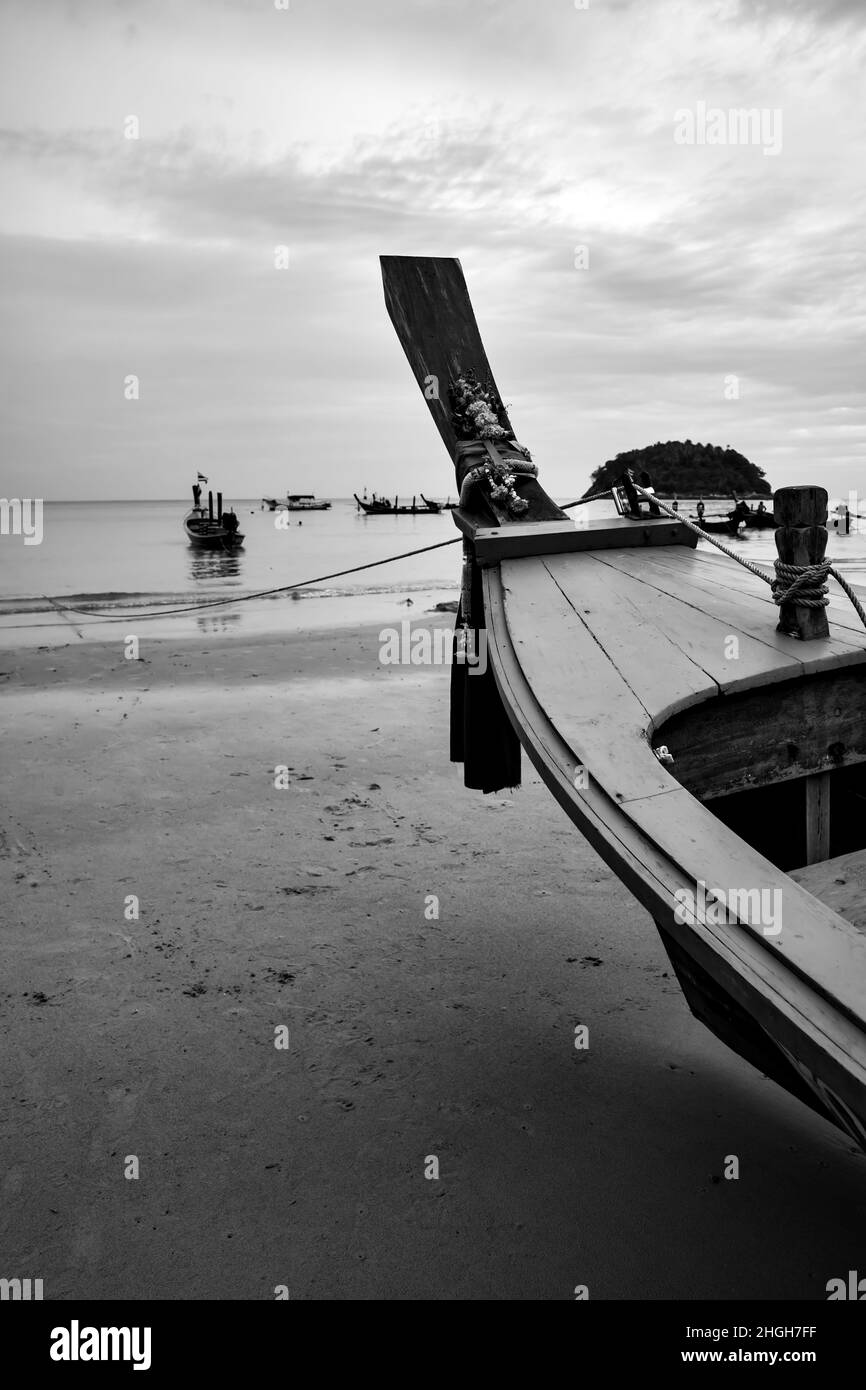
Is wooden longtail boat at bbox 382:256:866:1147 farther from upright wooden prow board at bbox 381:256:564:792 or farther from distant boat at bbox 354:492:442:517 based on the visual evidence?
distant boat at bbox 354:492:442:517

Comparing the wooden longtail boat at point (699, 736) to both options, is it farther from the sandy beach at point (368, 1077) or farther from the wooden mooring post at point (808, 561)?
the sandy beach at point (368, 1077)

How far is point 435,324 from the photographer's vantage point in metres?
4.68

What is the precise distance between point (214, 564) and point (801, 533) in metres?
29.9

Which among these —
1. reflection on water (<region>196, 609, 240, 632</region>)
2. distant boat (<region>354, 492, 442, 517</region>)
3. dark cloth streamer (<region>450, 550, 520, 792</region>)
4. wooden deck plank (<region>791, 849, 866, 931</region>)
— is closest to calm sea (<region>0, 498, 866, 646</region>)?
reflection on water (<region>196, 609, 240, 632</region>)

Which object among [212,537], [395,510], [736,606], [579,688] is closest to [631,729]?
[579,688]

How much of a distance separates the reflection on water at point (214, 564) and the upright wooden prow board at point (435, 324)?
21308mm

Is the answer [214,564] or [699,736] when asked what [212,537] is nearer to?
[214,564]

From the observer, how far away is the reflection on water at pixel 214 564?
26375mm

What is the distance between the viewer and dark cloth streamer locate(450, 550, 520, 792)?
3764mm

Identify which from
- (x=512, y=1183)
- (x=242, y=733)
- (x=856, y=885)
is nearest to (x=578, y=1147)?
(x=512, y=1183)

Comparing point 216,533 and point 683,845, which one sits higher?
point 216,533

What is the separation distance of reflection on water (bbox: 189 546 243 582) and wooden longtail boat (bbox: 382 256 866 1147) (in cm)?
2254

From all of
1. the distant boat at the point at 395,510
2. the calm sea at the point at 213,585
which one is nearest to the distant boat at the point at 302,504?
the distant boat at the point at 395,510
